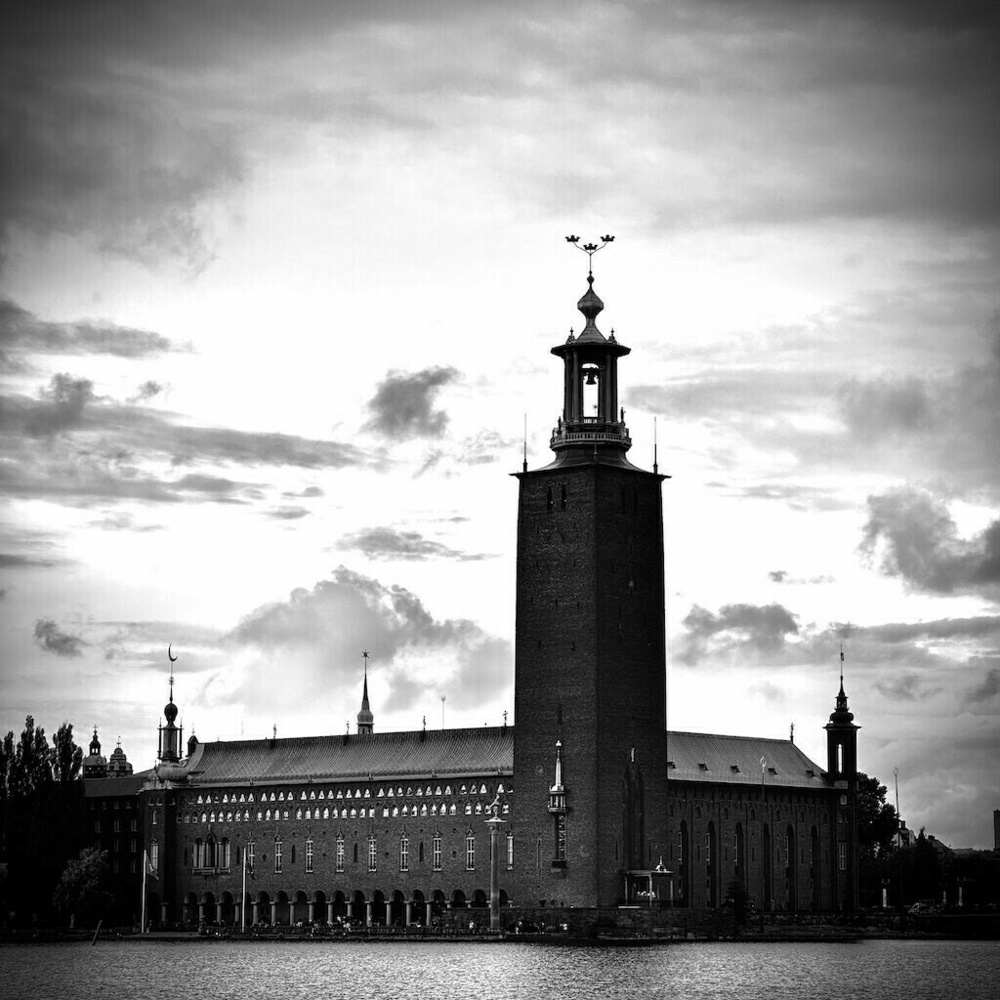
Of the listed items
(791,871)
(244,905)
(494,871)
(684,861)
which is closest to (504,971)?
(494,871)

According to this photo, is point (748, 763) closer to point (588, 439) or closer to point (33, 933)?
point (588, 439)

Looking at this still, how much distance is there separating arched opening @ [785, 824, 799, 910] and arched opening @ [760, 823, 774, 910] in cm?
143

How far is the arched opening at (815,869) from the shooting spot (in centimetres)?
13362

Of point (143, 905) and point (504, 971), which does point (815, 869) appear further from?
point (504, 971)

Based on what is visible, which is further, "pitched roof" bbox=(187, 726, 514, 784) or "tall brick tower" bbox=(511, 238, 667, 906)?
"pitched roof" bbox=(187, 726, 514, 784)

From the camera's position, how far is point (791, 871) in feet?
436

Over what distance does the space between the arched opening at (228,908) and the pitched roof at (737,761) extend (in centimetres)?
2547

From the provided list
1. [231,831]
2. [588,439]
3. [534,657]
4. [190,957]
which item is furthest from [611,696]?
[231,831]

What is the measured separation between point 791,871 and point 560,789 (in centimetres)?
2585

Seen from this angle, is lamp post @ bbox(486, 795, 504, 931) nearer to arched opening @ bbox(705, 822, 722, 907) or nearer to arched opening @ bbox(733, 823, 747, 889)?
arched opening @ bbox(705, 822, 722, 907)

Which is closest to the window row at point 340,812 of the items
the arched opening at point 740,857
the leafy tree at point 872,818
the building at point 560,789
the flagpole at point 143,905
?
the building at point 560,789

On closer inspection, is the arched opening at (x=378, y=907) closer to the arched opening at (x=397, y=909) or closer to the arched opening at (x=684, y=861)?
the arched opening at (x=397, y=909)

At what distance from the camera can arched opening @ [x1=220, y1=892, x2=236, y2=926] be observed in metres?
135

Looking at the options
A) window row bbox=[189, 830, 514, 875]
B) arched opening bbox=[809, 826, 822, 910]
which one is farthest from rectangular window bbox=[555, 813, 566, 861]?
arched opening bbox=[809, 826, 822, 910]
